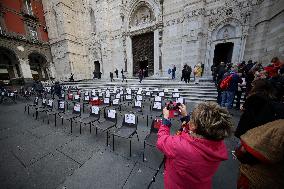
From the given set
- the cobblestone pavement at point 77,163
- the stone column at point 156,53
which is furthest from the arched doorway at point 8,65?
the cobblestone pavement at point 77,163

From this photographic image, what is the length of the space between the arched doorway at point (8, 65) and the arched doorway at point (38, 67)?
292 cm

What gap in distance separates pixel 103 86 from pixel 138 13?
11.9m

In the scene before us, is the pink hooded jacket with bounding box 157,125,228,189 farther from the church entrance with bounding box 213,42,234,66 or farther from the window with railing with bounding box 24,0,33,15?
the window with railing with bounding box 24,0,33,15

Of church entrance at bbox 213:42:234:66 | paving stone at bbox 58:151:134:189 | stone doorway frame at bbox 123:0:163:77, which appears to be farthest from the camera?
stone doorway frame at bbox 123:0:163:77

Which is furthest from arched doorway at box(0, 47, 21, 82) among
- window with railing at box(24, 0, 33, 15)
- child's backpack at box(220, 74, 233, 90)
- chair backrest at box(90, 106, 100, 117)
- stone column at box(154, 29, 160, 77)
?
child's backpack at box(220, 74, 233, 90)

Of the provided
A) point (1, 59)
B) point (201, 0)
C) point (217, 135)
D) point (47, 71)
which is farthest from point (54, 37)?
point (217, 135)

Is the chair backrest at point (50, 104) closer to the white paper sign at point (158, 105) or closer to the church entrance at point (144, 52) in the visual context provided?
the white paper sign at point (158, 105)

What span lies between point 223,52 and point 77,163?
722 inches

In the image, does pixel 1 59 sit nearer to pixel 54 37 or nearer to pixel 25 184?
pixel 54 37

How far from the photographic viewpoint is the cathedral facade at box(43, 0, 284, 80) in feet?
39.1

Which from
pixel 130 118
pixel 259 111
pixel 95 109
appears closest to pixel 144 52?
pixel 95 109

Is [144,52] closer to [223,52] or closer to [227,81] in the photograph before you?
[223,52]

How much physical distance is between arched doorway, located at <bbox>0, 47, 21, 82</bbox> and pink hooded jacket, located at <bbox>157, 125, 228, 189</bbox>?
25.7m

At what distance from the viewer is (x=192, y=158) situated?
1098 mm
